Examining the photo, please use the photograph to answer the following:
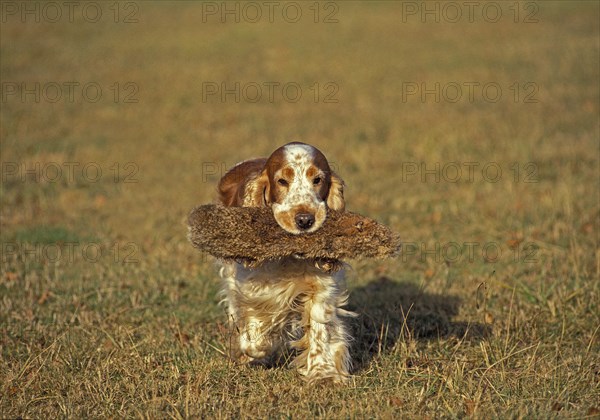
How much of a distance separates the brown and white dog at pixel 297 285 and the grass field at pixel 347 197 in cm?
21

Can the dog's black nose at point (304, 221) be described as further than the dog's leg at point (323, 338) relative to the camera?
No

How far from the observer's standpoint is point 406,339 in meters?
5.39

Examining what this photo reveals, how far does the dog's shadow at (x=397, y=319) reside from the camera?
17.2ft

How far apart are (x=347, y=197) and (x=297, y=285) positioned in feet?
16.7

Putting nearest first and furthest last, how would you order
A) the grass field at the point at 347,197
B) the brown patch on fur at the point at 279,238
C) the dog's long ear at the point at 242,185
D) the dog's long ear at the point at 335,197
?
the brown patch on fur at the point at 279,238 → the grass field at the point at 347,197 → the dog's long ear at the point at 335,197 → the dog's long ear at the point at 242,185

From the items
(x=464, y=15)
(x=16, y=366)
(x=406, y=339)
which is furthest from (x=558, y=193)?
(x=464, y=15)

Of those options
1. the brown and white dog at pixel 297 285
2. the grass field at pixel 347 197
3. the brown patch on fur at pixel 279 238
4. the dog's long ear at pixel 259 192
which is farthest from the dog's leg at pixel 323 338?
the dog's long ear at pixel 259 192

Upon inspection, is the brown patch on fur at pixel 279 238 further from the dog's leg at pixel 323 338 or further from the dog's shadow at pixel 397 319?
the dog's shadow at pixel 397 319

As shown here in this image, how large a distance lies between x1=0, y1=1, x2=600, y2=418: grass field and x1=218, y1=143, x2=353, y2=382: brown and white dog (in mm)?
207

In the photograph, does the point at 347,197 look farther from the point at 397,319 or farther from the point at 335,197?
the point at 335,197

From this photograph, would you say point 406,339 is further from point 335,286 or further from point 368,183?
Answer: point 368,183

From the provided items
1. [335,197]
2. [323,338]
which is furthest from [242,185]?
[323,338]

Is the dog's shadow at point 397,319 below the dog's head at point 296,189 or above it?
below

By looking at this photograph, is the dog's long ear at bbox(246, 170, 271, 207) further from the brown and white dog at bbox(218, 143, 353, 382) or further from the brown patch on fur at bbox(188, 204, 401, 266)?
the brown patch on fur at bbox(188, 204, 401, 266)
